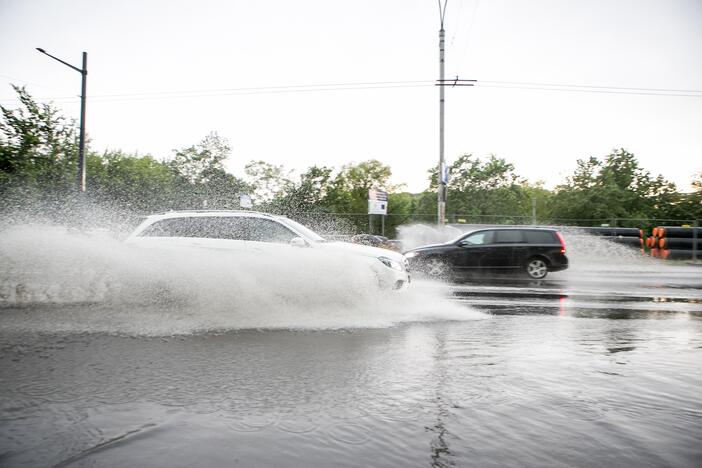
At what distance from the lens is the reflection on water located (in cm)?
244

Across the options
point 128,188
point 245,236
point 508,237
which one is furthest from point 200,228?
point 128,188

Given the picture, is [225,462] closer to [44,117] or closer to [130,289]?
[130,289]

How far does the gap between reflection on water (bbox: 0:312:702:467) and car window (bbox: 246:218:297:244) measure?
106 inches

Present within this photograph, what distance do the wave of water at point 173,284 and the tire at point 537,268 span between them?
847 cm

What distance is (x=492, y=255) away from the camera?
14.5 metres

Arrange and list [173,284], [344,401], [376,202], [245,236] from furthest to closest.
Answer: [376,202]
[245,236]
[173,284]
[344,401]

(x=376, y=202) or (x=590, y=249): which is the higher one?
(x=376, y=202)

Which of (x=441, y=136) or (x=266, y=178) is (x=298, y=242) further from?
(x=266, y=178)

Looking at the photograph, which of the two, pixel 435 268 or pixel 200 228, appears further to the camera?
pixel 435 268

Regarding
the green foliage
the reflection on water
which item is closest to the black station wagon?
the reflection on water

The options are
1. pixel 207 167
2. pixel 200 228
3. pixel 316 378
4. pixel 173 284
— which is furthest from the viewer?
pixel 207 167

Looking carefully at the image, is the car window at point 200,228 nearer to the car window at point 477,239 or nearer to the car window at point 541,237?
the car window at point 477,239

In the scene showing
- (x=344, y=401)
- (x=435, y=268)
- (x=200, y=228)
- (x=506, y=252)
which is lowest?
(x=344, y=401)

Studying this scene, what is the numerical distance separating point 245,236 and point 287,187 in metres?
72.4
